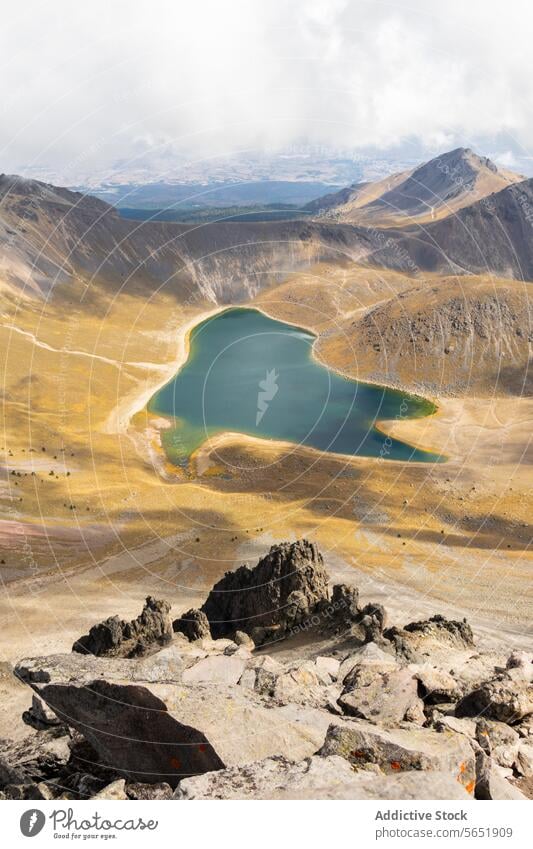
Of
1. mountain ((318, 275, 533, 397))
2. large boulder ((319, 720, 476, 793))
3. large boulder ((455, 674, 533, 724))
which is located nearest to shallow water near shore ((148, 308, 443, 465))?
mountain ((318, 275, 533, 397))

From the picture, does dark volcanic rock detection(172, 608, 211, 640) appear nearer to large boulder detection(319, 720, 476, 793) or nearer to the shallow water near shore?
large boulder detection(319, 720, 476, 793)

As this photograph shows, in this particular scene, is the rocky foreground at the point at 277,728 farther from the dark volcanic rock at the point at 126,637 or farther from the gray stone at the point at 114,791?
the dark volcanic rock at the point at 126,637

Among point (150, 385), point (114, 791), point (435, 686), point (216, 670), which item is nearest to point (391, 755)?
point (114, 791)

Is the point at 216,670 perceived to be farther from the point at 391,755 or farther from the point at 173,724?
the point at 391,755

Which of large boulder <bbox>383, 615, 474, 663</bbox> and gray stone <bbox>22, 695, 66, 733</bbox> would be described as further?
large boulder <bbox>383, 615, 474, 663</bbox>

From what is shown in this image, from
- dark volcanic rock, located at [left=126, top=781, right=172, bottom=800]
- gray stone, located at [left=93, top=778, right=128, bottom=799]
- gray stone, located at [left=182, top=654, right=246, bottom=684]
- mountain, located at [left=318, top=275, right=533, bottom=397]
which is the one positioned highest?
mountain, located at [left=318, top=275, right=533, bottom=397]

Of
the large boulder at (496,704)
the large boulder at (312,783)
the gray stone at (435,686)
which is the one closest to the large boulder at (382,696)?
the gray stone at (435,686)
